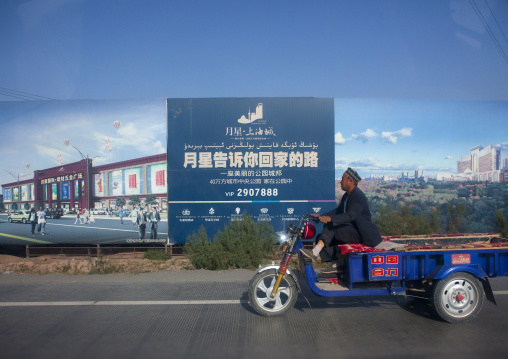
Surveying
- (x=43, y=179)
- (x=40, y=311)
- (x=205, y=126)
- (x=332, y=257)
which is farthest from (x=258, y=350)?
(x=43, y=179)

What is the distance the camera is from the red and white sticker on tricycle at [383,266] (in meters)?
5.60

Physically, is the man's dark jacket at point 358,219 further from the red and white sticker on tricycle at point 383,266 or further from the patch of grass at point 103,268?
the patch of grass at point 103,268

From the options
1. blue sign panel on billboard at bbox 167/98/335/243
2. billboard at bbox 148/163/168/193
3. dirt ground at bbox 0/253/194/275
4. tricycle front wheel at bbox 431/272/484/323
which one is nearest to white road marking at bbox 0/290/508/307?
dirt ground at bbox 0/253/194/275

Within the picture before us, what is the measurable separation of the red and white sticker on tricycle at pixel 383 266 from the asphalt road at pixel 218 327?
0.64 m

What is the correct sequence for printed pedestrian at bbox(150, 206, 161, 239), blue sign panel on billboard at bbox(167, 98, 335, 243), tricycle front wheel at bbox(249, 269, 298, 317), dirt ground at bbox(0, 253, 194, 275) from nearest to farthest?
tricycle front wheel at bbox(249, 269, 298, 317) → dirt ground at bbox(0, 253, 194, 275) → blue sign panel on billboard at bbox(167, 98, 335, 243) → printed pedestrian at bbox(150, 206, 161, 239)

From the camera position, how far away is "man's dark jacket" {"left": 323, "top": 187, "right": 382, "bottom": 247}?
5.76 m

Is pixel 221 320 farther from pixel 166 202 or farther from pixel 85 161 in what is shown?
pixel 85 161

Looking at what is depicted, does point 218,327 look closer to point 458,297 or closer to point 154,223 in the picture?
point 458,297

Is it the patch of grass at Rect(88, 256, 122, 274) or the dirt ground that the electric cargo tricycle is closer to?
the dirt ground

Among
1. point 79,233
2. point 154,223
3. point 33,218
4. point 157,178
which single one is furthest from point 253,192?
point 33,218

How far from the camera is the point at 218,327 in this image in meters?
5.45

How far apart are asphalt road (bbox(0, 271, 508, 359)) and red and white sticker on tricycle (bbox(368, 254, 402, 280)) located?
642mm

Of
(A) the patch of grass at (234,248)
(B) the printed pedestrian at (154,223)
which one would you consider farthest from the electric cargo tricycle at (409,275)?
(B) the printed pedestrian at (154,223)

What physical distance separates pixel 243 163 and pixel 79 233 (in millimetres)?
5436
